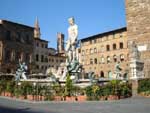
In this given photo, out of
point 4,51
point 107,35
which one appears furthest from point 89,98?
point 107,35

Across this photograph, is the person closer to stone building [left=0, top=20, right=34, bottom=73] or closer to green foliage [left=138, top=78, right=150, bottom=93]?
green foliage [left=138, top=78, right=150, bottom=93]

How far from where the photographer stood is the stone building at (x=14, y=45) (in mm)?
49438

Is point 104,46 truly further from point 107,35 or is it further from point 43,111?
point 43,111

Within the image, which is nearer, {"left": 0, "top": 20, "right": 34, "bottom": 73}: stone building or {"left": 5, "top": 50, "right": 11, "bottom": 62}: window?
{"left": 0, "top": 20, "right": 34, "bottom": 73}: stone building

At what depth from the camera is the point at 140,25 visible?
2105 cm

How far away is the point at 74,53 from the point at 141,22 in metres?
5.49

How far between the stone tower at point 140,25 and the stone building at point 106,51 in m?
32.6

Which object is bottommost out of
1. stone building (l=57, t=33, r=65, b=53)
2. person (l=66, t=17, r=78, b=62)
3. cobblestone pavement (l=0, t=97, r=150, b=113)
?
cobblestone pavement (l=0, t=97, r=150, b=113)

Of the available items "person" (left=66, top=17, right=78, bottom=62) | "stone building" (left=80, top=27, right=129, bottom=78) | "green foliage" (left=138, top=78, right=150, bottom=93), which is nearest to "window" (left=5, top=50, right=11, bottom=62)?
"stone building" (left=80, top=27, right=129, bottom=78)

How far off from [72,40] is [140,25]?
5164 mm

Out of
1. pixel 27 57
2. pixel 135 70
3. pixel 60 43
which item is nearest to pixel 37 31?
pixel 60 43

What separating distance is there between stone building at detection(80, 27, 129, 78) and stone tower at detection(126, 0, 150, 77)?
3263 centimetres

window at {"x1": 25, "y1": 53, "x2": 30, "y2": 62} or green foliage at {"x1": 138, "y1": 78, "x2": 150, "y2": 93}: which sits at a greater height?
window at {"x1": 25, "y1": 53, "x2": 30, "y2": 62}

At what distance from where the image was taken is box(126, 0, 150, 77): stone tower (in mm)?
20516
